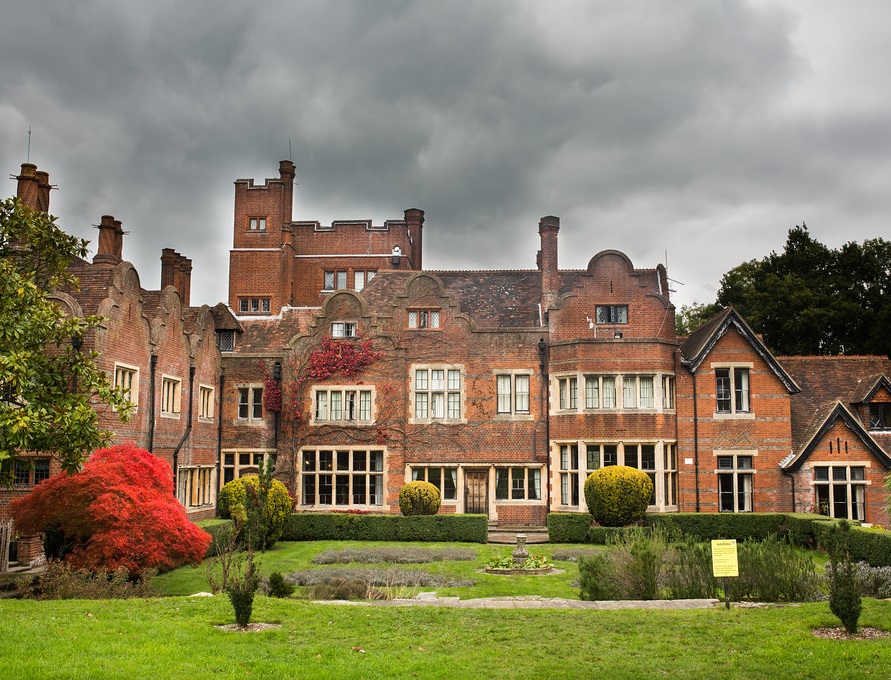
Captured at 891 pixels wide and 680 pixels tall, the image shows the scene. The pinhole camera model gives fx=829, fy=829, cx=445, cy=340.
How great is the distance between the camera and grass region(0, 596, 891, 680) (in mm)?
10062

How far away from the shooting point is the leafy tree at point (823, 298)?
4409 centimetres

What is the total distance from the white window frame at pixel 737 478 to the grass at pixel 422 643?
1592 centimetres

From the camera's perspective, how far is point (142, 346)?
84.3ft

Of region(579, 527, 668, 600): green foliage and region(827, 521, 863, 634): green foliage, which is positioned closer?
region(827, 521, 863, 634): green foliage

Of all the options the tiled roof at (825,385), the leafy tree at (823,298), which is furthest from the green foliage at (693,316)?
the tiled roof at (825,385)

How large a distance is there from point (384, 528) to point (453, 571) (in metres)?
7.22

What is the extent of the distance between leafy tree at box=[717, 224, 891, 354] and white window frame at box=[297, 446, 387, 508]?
2304 cm

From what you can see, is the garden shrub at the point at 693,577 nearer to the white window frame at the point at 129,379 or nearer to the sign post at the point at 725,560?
the sign post at the point at 725,560

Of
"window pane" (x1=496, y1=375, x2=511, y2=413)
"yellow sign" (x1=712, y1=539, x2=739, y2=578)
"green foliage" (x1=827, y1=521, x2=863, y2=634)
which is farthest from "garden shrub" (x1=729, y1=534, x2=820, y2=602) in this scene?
"window pane" (x1=496, y1=375, x2=511, y2=413)

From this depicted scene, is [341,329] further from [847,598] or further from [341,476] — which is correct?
[847,598]

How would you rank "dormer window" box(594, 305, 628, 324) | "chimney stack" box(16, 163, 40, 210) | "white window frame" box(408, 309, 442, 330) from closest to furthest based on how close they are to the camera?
"chimney stack" box(16, 163, 40, 210), "dormer window" box(594, 305, 628, 324), "white window frame" box(408, 309, 442, 330)

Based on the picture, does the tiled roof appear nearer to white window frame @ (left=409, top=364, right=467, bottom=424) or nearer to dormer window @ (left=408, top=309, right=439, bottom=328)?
white window frame @ (left=409, top=364, right=467, bottom=424)

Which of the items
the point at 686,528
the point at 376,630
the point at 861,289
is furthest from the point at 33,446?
the point at 861,289

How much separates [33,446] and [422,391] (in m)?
18.6
